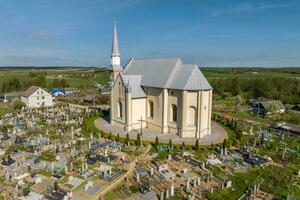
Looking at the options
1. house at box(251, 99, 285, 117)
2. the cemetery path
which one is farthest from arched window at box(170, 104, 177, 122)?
house at box(251, 99, 285, 117)

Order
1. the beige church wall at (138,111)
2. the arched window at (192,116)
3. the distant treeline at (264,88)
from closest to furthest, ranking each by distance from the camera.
Result: the arched window at (192,116) < the beige church wall at (138,111) < the distant treeline at (264,88)

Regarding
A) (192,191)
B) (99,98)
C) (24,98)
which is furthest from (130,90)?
(24,98)

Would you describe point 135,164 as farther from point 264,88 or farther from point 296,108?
point 264,88

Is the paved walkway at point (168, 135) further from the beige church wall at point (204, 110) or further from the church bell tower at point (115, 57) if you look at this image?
the church bell tower at point (115, 57)

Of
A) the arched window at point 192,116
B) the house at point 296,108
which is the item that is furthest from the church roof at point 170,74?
the house at point 296,108

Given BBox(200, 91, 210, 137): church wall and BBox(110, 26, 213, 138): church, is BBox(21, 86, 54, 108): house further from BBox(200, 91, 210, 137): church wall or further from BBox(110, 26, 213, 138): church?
BBox(200, 91, 210, 137): church wall

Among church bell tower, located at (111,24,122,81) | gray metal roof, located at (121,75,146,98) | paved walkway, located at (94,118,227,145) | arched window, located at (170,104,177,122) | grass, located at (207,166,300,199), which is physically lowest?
grass, located at (207,166,300,199)

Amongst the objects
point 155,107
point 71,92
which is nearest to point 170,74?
point 155,107
